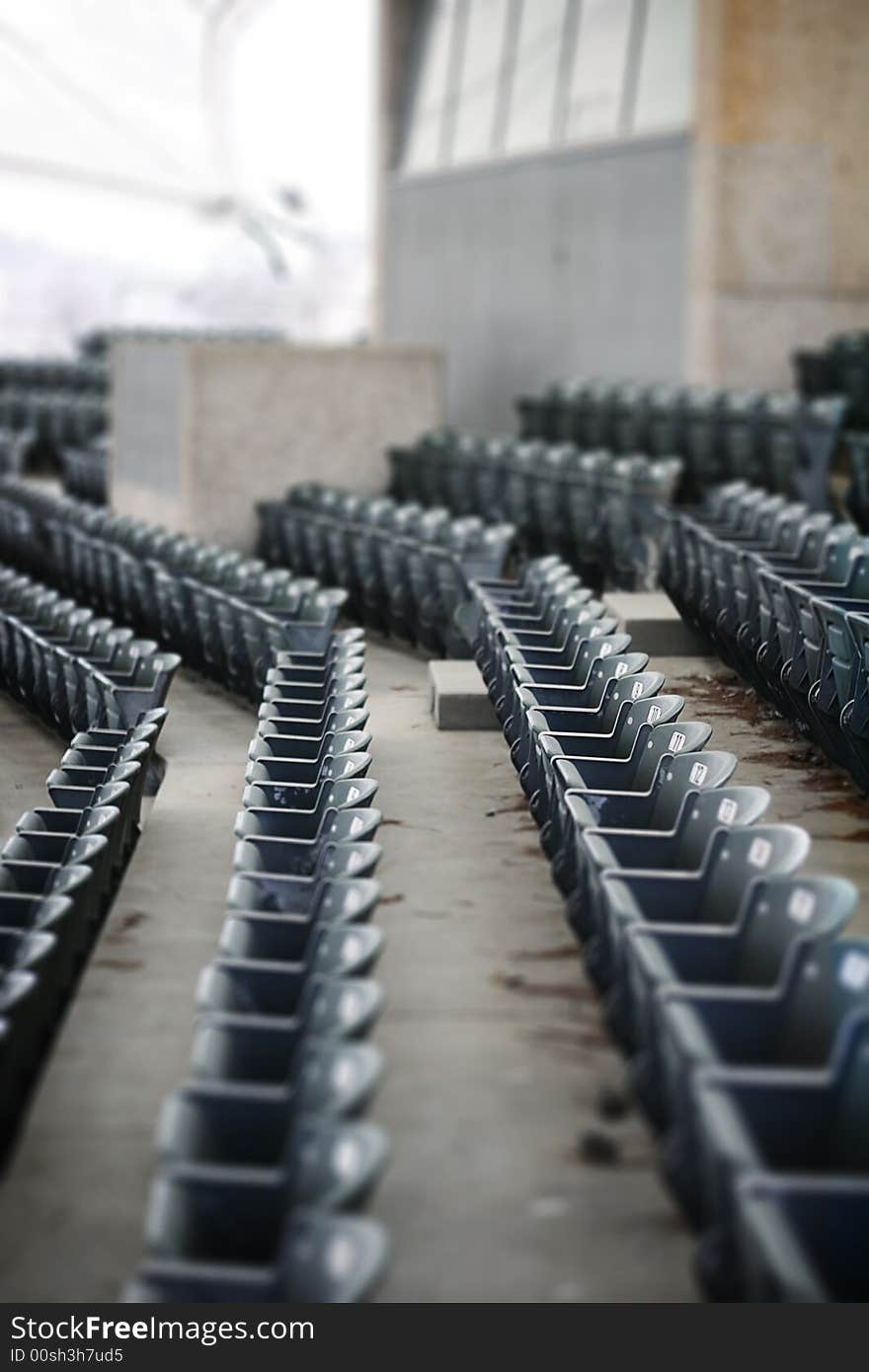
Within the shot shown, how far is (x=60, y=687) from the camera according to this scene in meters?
8.60

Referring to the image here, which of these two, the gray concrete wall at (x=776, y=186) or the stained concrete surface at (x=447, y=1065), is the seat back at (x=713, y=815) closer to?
the stained concrete surface at (x=447, y=1065)

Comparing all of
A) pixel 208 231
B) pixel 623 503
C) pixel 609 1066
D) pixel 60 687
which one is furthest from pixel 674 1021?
pixel 208 231

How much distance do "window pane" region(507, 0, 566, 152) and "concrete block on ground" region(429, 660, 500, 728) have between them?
40.9 ft

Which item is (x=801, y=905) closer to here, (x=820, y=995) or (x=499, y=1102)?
(x=820, y=995)

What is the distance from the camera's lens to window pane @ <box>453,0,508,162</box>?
20.2 metres

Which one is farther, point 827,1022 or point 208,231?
point 208,231

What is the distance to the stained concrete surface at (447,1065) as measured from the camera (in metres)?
3.35

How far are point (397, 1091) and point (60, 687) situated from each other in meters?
5.00

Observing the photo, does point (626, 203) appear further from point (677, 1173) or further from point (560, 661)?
point (677, 1173)

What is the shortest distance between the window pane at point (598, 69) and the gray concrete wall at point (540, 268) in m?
0.30

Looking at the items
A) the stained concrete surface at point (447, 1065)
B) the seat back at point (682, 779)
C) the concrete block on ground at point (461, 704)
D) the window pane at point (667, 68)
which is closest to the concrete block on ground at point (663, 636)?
the concrete block on ground at point (461, 704)

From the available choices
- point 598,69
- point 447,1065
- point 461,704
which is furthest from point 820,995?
point 598,69

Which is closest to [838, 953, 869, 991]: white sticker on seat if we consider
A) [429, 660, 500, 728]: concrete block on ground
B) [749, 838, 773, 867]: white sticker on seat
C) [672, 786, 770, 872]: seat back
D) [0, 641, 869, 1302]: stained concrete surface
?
[0, 641, 869, 1302]: stained concrete surface

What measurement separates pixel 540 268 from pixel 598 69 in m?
2.15
